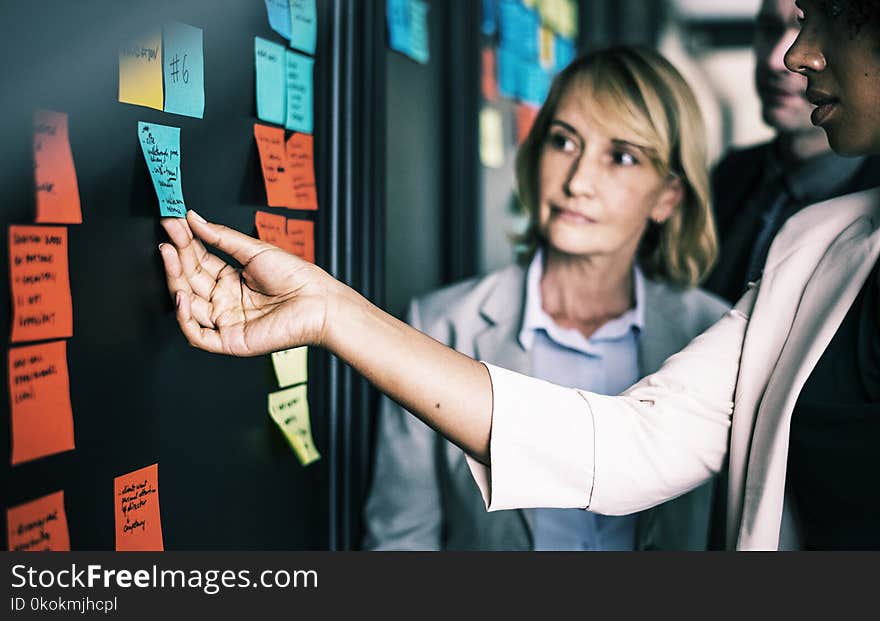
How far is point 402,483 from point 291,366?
40 centimetres

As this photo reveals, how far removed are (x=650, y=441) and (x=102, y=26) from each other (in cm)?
88

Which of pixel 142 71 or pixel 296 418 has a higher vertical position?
pixel 142 71

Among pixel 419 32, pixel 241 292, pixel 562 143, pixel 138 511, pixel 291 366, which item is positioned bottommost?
pixel 138 511

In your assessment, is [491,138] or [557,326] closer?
[557,326]

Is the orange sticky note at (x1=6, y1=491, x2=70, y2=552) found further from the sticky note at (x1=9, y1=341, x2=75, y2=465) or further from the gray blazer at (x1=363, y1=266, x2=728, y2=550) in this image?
the gray blazer at (x1=363, y1=266, x2=728, y2=550)

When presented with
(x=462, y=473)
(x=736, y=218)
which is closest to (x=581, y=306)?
(x=462, y=473)

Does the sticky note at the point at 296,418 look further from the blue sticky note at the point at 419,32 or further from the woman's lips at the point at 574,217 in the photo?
the blue sticky note at the point at 419,32

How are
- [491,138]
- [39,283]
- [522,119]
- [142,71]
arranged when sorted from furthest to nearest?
[522,119] → [491,138] → [142,71] → [39,283]

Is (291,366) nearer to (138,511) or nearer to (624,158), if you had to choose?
(138,511)

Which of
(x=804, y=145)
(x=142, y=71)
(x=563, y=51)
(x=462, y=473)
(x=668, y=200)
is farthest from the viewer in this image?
(x=563, y=51)

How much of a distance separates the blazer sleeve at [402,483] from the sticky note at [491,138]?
0.89 metres

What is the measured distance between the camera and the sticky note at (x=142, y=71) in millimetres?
1072

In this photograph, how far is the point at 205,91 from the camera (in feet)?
4.05

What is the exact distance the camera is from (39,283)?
97 centimetres
